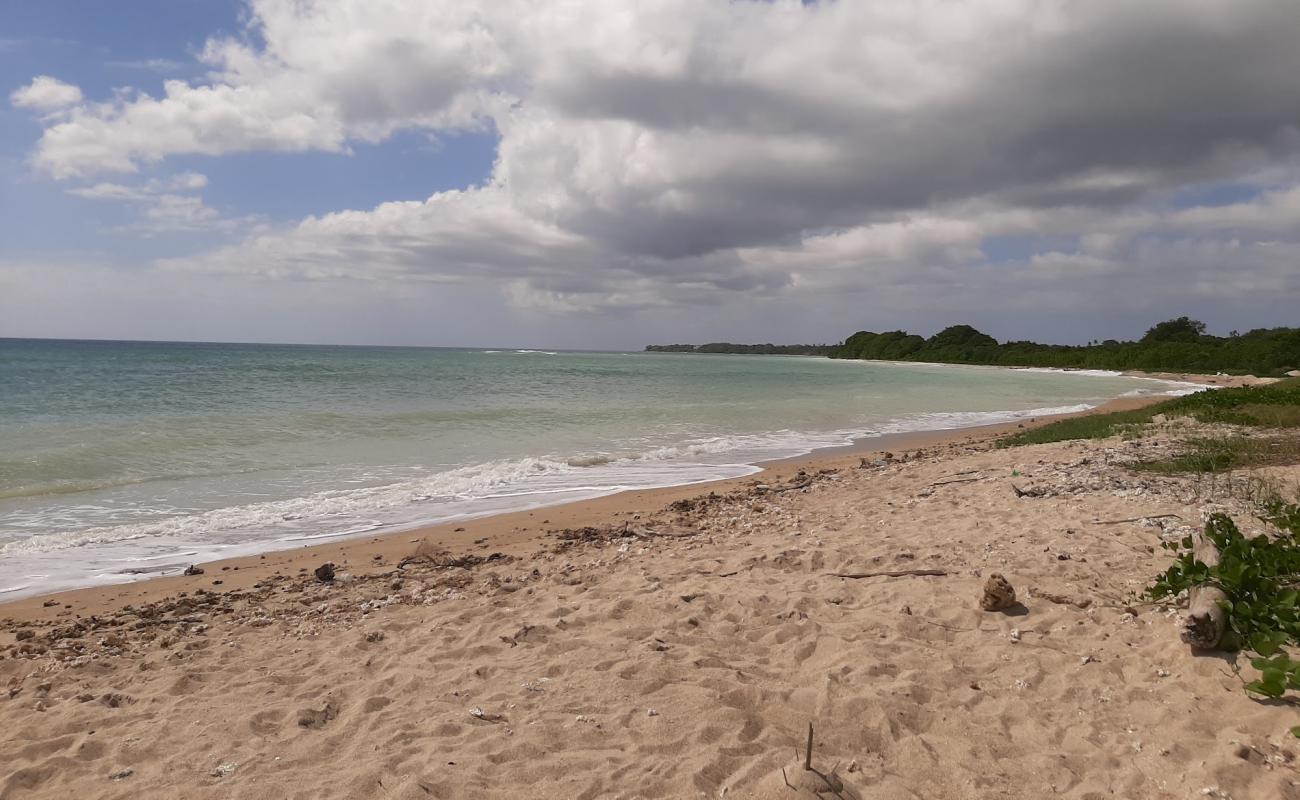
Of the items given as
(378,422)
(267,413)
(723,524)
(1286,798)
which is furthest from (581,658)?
(267,413)

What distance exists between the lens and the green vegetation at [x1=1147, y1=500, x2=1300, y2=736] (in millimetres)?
3479

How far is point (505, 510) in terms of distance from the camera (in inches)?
422

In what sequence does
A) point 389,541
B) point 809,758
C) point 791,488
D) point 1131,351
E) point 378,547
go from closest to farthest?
point 809,758
point 378,547
point 389,541
point 791,488
point 1131,351

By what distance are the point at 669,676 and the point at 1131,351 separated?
92.7m

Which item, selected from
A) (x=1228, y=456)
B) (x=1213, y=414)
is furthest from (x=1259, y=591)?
(x=1213, y=414)

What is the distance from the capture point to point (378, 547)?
336 inches

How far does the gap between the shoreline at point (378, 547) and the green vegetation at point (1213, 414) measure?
6.71 m

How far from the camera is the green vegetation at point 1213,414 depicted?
1376 cm

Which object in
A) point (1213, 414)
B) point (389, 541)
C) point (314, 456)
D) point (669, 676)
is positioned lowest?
point (389, 541)

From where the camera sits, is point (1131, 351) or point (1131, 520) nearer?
point (1131, 520)

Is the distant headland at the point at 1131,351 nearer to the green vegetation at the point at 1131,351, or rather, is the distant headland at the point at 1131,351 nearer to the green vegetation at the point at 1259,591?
the green vegetation at the point at 1131,351

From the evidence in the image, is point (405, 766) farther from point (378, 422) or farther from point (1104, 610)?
point (378, 422)

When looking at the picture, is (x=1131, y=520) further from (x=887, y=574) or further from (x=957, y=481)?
(x=957, y=481)

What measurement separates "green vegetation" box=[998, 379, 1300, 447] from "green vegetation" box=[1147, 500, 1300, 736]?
10.9m
